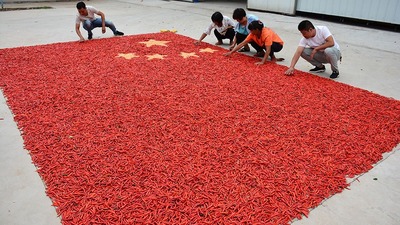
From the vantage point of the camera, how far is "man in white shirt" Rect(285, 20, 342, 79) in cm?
416

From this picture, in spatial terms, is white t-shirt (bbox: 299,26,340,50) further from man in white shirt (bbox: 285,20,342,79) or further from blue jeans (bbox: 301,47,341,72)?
blue jeans (bbox: 301,47,341,72)

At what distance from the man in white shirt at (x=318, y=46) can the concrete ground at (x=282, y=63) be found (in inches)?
11.9

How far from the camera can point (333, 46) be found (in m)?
4.25

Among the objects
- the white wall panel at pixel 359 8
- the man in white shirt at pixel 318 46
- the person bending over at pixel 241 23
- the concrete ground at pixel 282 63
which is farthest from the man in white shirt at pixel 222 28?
the white wall panel at pixel 359 8

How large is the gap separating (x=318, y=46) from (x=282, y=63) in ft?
2.79

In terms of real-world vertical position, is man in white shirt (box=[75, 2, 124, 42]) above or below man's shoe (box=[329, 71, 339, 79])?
above

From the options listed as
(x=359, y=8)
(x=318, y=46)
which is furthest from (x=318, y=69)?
(x=359, y=8)

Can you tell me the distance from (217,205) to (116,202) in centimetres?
67

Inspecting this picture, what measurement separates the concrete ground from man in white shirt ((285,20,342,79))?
30cm

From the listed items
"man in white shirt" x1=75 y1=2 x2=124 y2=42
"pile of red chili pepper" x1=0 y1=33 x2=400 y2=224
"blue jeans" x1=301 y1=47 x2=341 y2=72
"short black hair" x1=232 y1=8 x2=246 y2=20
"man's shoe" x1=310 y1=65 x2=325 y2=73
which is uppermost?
"short black hair" x1=232 y1=8 x2=246 y2=20

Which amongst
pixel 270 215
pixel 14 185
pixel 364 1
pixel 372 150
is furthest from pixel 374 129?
pixel 364 1

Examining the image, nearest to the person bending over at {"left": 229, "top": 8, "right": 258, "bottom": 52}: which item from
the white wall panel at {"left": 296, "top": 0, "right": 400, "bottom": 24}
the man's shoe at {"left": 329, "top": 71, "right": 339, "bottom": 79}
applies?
the man's shoe at {"left": 329, "top": 71, "right": 339, "bottom": 79}

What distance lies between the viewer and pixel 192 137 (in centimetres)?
279

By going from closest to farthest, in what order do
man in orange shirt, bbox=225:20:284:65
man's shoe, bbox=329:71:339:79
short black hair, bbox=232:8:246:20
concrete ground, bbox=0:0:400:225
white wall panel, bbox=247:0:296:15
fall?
Answer: concrete ground, bbox=0:0:400:225
man's shoe, bbox=329:71:339:79
man in orange shirt, bbox=225:20:284:65
short black hair, bbox=232:8:246:20
white wall panel, bbox=247:0:296:15
